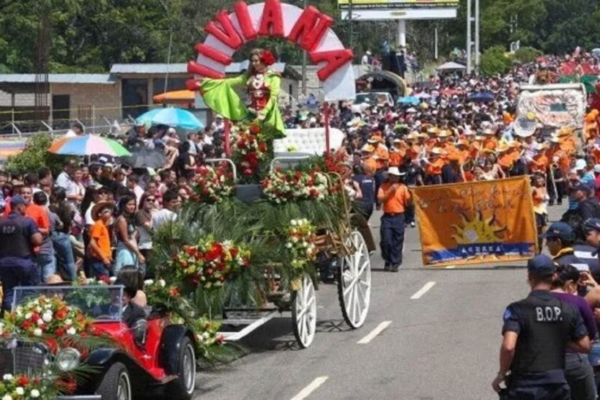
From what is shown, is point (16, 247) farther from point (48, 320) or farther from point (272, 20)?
point (48, 320)

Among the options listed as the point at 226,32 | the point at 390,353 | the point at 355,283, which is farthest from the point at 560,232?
the point at 226,32

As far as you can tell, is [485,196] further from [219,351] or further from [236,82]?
[219,351]

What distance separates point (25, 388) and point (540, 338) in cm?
396

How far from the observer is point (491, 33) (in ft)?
391

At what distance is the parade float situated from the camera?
15250 mm

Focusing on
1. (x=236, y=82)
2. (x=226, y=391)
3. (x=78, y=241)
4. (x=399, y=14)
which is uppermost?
(x=399, y=14)

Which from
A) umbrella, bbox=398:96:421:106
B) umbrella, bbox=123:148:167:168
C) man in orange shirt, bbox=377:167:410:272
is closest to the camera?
man in orange shirt, bbox=377:167:410:272

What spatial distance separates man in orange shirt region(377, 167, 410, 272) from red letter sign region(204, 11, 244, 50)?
5924 millimetres

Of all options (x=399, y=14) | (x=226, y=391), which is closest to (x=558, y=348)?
(x=226, y=391)

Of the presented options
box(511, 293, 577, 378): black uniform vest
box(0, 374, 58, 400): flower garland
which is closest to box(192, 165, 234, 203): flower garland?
box(0, 374, 58, 400): flower garland

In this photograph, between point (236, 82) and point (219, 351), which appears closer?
point (219, 351)

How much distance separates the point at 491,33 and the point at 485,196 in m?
97.5

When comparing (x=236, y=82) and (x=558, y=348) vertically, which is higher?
(x=236, y=82)

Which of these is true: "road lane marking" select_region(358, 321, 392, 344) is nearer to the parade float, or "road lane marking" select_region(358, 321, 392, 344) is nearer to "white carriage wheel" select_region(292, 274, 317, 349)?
the parade float
